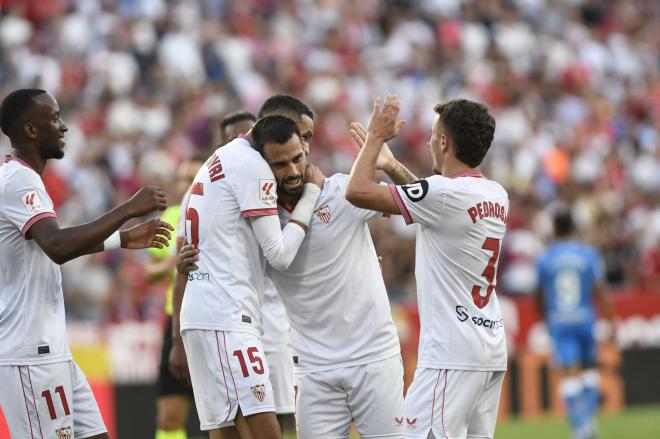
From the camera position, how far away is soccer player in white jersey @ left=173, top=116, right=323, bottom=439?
22.9 feet

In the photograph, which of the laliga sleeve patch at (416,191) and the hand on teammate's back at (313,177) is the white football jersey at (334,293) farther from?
the laliga sleeve patch at (416,191)

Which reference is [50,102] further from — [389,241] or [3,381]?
[389,241]

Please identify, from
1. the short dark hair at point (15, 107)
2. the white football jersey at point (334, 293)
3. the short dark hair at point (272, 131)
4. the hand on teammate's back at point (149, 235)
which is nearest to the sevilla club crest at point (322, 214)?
the white football jersey at point (334, 293)

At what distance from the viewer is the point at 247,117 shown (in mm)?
8930

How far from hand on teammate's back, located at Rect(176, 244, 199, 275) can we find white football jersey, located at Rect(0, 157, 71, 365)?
28.9 inches

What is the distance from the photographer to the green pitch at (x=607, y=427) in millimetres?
14141

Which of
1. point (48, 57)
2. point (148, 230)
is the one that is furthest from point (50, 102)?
point (48, 57)

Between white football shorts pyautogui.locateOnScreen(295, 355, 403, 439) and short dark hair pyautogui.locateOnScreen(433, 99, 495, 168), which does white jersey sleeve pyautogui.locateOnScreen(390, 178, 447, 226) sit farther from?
white football shorts pyautogui.locateOnScreen(295, 355, 403, 439)

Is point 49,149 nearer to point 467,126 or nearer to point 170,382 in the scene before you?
point 467,126

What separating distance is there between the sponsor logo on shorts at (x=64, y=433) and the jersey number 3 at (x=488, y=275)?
7.64ft

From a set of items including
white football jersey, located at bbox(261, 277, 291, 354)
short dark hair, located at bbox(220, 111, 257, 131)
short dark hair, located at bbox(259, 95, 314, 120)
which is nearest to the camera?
short dark hair, located at bbox(259, 95, 314, 120)

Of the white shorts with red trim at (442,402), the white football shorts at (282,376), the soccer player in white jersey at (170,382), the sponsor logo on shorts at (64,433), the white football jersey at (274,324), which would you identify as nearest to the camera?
the white shorts with red trim at (442,402)

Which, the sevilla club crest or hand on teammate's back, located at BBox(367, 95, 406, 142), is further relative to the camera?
the sevilla club crest

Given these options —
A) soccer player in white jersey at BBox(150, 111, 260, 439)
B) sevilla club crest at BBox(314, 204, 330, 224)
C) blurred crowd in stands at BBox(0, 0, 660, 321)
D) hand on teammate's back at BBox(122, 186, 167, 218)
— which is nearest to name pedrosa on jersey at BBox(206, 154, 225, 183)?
hand on teammate's back at BBox(122, 186, 167, 218)
